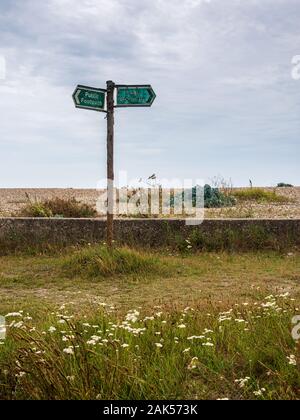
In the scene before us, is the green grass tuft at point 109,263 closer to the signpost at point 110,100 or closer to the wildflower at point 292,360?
the signpost at point 110,100

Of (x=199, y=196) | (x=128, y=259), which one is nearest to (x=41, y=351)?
(x=128, y=259)

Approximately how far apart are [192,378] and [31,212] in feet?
31.2

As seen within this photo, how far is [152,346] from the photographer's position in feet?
14.2

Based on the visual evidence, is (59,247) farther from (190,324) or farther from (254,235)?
(190,324)

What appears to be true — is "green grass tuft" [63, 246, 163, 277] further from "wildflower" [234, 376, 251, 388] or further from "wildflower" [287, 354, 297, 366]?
"wildflower" [287, 354, 297, 366]

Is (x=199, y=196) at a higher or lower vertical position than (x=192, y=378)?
higher

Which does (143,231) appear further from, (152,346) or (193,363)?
(193,363)

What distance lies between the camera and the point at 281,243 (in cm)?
1047

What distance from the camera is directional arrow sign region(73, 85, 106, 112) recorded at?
344 inches

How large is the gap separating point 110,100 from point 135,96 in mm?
423

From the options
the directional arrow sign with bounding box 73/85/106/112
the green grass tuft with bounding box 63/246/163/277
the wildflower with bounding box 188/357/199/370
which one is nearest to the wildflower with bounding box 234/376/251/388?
the wildflower with bounding box 188/357/199/370

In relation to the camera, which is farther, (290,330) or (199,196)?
(199,196)

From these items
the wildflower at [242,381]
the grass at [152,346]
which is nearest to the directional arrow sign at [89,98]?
the grass at [152,346]
